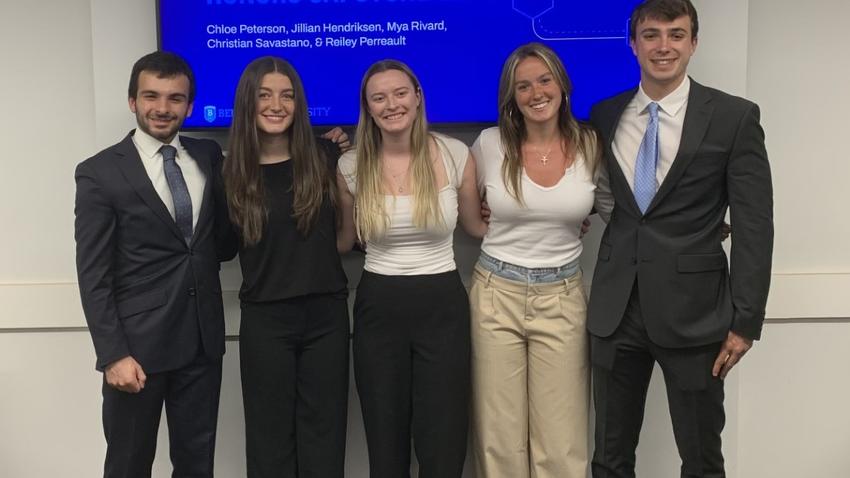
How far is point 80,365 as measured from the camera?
2547mm

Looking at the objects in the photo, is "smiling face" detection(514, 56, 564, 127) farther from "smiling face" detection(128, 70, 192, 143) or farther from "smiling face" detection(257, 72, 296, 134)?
"smiling face" detection(128, 70, 192, 143)

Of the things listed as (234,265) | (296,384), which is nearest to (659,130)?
(296,384)

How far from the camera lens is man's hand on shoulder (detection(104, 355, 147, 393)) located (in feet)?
5.74

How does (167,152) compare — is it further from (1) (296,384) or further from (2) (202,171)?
(1) (296,384)

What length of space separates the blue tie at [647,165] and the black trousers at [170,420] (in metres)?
1.33

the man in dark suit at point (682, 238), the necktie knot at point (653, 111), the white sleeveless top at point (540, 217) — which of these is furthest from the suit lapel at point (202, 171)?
the necktie knot at point (653, 111)

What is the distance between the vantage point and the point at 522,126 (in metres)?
2.02

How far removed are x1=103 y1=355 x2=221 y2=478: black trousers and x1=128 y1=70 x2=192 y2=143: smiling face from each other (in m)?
0.67

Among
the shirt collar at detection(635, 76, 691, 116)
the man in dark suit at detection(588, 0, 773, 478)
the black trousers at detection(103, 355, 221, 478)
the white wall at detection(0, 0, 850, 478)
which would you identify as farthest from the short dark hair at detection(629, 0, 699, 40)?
the black trousers at detection(103, 355, 221, 478)

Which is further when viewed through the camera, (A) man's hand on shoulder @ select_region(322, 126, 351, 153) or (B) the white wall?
(B) the white wall

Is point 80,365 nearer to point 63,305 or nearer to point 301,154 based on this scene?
point 63,305

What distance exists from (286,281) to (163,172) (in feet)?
1.53

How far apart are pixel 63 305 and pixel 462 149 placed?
164cm

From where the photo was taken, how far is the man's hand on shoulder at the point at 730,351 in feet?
5.75
